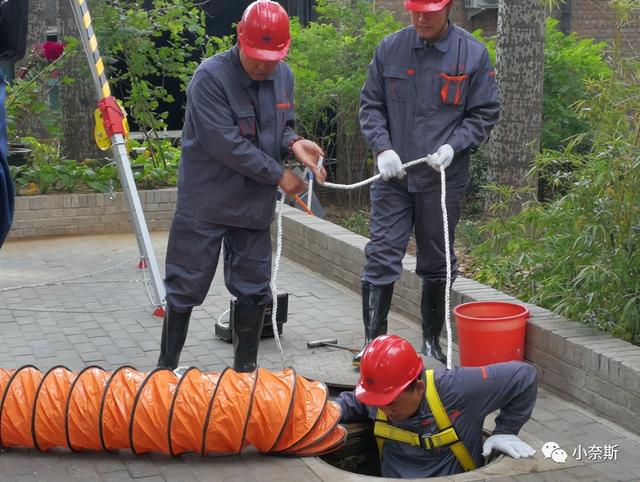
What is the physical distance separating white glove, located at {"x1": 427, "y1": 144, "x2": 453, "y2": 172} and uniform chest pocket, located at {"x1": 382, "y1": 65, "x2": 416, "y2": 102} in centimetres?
39

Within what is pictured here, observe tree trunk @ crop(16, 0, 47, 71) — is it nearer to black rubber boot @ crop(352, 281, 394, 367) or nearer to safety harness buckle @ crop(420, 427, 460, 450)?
black rubber boot @ crop(352, 281, 394, 367)

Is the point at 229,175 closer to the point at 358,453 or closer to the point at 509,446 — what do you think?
the point at 358,453

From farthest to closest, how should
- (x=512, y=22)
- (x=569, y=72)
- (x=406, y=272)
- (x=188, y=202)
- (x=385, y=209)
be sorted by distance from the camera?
(x=569, y=72)
(x=512, y=22)
(x=406, y=272)
(x=385, y=209)
(x=188, y=202)

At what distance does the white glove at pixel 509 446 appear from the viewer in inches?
189

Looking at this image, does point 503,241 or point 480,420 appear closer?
point 480,420

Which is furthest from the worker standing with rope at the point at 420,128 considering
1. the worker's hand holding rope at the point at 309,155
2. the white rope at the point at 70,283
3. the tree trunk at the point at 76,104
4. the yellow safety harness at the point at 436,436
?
the tree trunk at the point at 76,104

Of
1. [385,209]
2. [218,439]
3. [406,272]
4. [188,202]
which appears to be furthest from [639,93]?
[218,439]

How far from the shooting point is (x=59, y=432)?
4801 mm

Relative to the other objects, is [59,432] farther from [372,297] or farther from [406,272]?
[406,272]

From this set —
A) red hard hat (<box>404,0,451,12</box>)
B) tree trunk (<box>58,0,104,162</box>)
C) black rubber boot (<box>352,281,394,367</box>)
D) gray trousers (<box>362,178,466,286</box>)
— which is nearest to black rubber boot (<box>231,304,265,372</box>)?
black rubber boot (<box>352,281,394,367</box>)

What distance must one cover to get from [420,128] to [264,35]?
1.07 metres

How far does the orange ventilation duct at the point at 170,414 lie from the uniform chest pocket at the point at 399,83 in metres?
1.79

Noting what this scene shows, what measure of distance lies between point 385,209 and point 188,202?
1.14 meters

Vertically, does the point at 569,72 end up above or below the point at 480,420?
above
